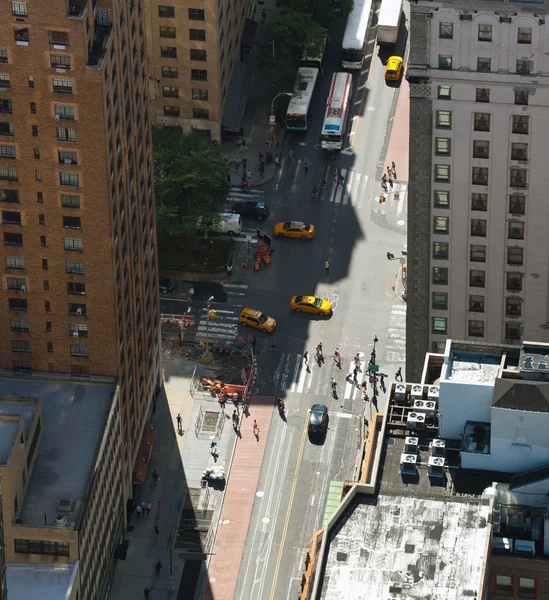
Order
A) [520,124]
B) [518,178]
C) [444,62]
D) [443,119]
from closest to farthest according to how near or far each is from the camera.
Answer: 1. [444,62]
2. [520,124]
3. [443,119]
4. [518,178]

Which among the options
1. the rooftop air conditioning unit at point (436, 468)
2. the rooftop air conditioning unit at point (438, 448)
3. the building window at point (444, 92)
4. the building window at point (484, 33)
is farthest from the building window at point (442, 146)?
the rooftop air conditioning unit at point (436, 468)

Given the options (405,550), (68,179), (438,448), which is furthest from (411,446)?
(68,179)

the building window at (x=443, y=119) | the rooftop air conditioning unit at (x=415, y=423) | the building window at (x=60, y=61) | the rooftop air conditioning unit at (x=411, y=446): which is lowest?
the rooftop air conditioning unit at (x=411, y=446)

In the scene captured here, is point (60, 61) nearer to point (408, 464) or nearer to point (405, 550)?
point (408, 464)

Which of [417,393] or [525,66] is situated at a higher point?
[525,66]

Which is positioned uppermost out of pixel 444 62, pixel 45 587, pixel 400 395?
pixel 444 62

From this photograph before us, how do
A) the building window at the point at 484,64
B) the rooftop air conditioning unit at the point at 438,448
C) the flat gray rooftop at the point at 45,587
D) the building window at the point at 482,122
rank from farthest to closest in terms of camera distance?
the flat gray rooftop at the point at 45,587
the building window at the point at 482,122
the building window at the point at 484,64
the rooftop air conditioning unit at the point at 438,448

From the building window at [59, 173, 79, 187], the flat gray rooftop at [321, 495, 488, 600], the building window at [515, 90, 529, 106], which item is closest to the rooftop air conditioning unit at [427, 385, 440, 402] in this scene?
the flat gray rooftop at [321, 495, 488, 600]

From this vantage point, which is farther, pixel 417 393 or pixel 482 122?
pixel 482 122

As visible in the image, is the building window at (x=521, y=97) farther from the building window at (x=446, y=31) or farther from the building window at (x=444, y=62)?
the building window at (x=446, y=31)
